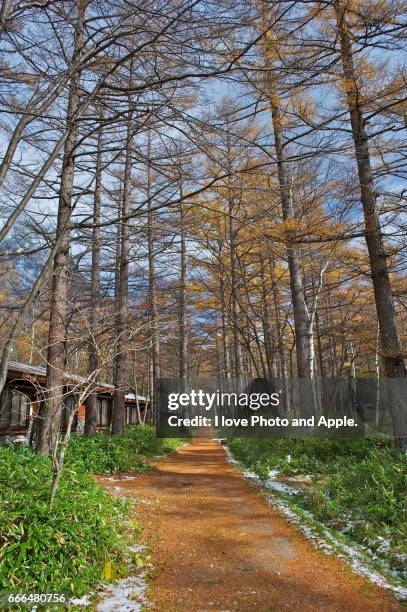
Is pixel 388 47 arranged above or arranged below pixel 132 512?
above

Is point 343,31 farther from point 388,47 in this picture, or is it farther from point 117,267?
point 117,267

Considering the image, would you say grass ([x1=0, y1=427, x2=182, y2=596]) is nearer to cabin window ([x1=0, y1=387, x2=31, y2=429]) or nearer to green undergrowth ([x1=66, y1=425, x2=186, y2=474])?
green undergrowth ([x1=66, y1=425, x2=186, y2=474])

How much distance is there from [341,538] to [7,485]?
162 inches

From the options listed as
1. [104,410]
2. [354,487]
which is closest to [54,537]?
[354,487]

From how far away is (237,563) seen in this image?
4488 mm

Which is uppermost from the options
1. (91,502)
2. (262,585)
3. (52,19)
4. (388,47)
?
(388,47)

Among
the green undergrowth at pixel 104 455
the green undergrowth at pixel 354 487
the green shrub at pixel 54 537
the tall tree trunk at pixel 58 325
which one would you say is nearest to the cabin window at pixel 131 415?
the green undergrowth at pixel 104 455

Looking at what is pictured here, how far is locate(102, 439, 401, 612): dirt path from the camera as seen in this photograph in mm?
3641

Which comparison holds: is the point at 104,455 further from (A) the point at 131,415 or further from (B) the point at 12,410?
(A) the point at 131,415

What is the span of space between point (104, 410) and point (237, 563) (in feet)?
67.0

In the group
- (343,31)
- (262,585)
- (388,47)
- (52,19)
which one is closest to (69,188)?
(52,19)

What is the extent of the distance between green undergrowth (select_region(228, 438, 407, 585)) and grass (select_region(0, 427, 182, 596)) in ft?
8.99

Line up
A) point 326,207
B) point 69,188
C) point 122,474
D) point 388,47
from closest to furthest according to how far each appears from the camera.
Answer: point 388,47 → point 69,188 → point 122,474 → point 326,207

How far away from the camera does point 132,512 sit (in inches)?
245
